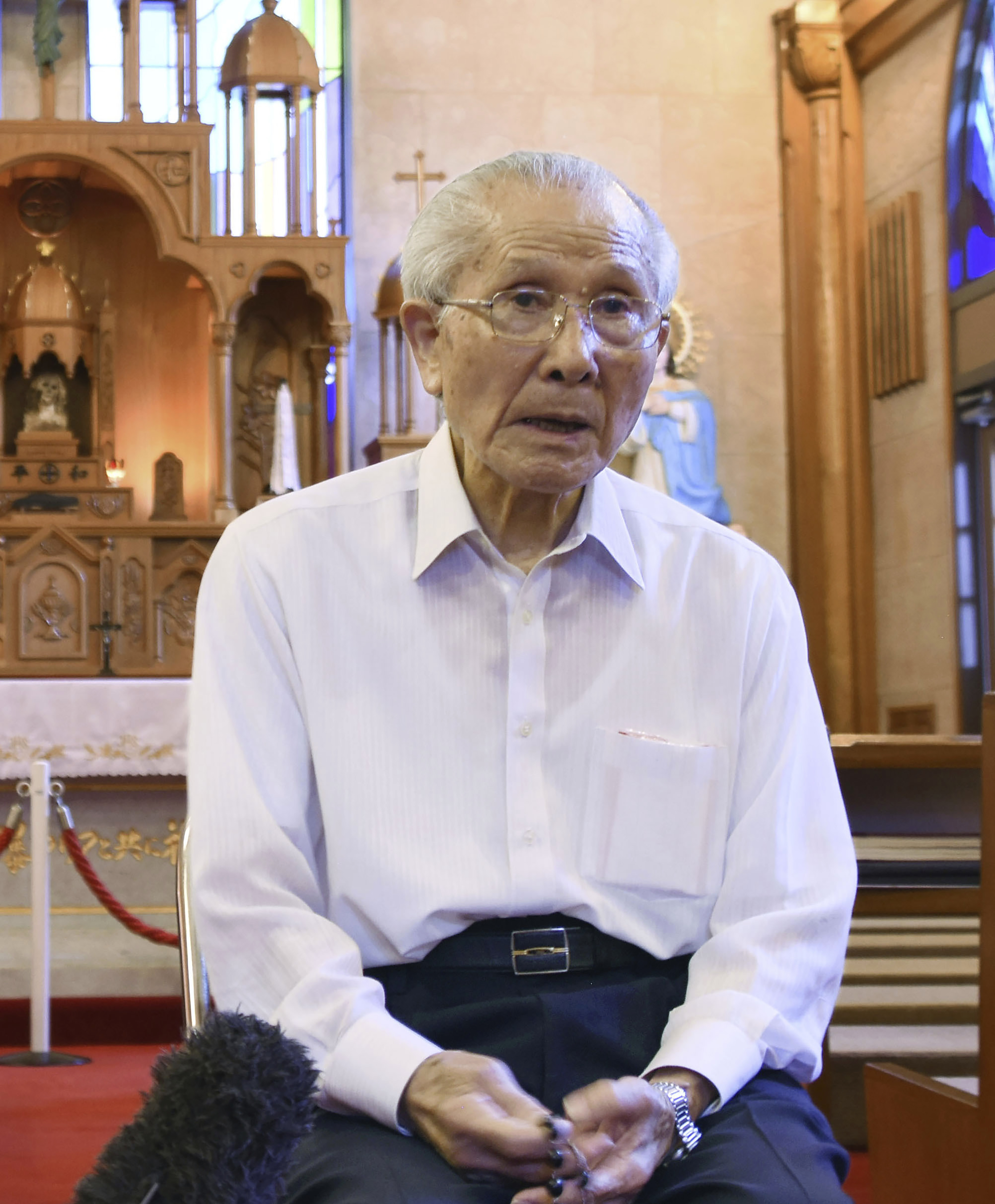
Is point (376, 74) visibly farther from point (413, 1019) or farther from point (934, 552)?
point (413, 1019)

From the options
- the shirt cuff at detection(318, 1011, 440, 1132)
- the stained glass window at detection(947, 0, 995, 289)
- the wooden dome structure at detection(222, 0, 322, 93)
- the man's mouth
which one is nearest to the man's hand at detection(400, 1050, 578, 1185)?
the shirt cuff at detection(318, 1011, 440, 1132)

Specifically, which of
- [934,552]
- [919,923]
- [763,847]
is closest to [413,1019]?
[763,847]

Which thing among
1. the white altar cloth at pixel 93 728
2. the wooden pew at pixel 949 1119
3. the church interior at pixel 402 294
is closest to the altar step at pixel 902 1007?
the wooden pew at pixel 949 1119

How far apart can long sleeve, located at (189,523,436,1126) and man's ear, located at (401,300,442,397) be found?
13.1 inches

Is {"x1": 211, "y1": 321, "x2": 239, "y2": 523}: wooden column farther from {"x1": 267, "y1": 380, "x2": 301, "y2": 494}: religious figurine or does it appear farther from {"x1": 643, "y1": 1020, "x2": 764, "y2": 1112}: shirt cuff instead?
{"x1": 643, "y1": 1020, "x2": 764, "y2": 1112}: shirt cuff

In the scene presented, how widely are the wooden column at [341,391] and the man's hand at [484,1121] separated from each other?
5632 mm

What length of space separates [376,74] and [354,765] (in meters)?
7.30

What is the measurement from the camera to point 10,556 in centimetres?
666

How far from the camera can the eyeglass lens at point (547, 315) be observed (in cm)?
177

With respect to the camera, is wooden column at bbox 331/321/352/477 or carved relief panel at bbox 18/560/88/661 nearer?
carved relief panel at bbox 18/560/88/661

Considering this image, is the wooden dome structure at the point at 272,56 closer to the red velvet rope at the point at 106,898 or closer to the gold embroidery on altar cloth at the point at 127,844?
the gold embroidery on altar cloth at the point at 127,844

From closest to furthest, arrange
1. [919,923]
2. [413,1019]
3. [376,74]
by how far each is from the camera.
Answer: [413,1019], [919,923], [376,74]

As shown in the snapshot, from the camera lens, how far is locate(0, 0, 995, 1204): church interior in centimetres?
706

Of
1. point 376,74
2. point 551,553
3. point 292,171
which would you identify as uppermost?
point 376,74
